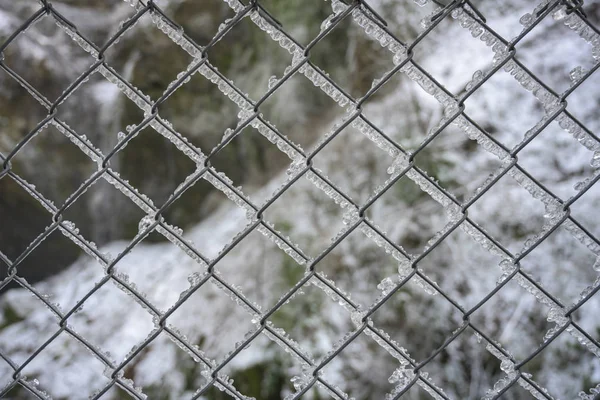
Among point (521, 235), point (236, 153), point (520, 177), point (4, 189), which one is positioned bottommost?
point (520, 177)

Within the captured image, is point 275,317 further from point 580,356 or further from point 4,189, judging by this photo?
point 4,189

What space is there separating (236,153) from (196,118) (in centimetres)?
61

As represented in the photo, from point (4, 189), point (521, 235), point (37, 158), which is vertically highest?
point (37, 158)

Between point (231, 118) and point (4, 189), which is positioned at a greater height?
point (231, 118)

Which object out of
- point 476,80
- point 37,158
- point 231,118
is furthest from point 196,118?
point 476,80

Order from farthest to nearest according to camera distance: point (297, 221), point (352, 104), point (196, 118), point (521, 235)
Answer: point (196, 118) < point (297, 221) < point (521, 235) < point (352, 104)

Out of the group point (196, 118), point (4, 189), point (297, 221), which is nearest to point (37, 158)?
point (4, 189)

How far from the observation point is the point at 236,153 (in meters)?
5.55

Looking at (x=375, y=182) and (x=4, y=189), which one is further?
(x=4, y=189)

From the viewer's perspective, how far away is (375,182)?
358 centimetres

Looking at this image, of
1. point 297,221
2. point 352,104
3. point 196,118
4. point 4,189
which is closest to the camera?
point 352,104

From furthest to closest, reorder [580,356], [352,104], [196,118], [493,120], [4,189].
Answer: [196,118] → [4,189] → [493,120] → [580,356] → [352,104]

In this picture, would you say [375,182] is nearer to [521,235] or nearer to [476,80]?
[521,235]

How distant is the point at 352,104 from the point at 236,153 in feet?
15.0
